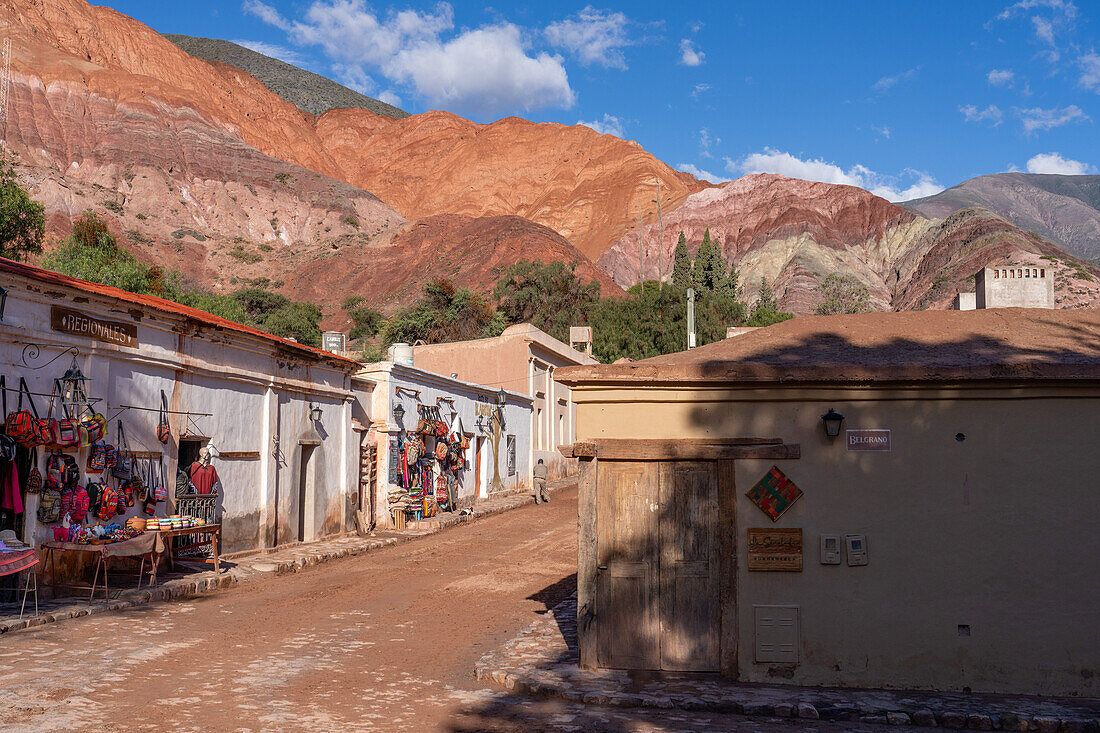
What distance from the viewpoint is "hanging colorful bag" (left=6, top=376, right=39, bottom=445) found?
10305 mm

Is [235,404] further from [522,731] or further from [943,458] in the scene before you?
[943,458]

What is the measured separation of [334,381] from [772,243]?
9453cm

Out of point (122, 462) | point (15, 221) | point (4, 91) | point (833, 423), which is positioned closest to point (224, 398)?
point (122, 462)

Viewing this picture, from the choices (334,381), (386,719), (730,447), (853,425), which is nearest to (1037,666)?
(853,425)

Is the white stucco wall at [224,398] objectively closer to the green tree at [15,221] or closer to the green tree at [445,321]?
the green tree at [15,221]

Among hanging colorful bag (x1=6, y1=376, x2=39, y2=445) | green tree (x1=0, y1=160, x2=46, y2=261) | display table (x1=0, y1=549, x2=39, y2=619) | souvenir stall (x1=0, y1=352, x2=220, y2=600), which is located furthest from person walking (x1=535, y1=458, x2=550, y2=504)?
green tree (x1=0, y1=160, x2=46, y2=261)

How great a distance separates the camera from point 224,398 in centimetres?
1486

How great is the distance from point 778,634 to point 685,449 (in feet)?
5.88

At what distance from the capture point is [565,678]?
7414mm

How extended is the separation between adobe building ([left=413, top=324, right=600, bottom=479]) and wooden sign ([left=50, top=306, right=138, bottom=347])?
21999mm

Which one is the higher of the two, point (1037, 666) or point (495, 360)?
point (495, 360)

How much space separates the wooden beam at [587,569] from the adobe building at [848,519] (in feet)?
0.06

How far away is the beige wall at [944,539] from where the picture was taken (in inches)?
284

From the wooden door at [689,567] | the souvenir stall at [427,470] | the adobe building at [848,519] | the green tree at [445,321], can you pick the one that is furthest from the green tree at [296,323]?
the wooden door at [689,567]
